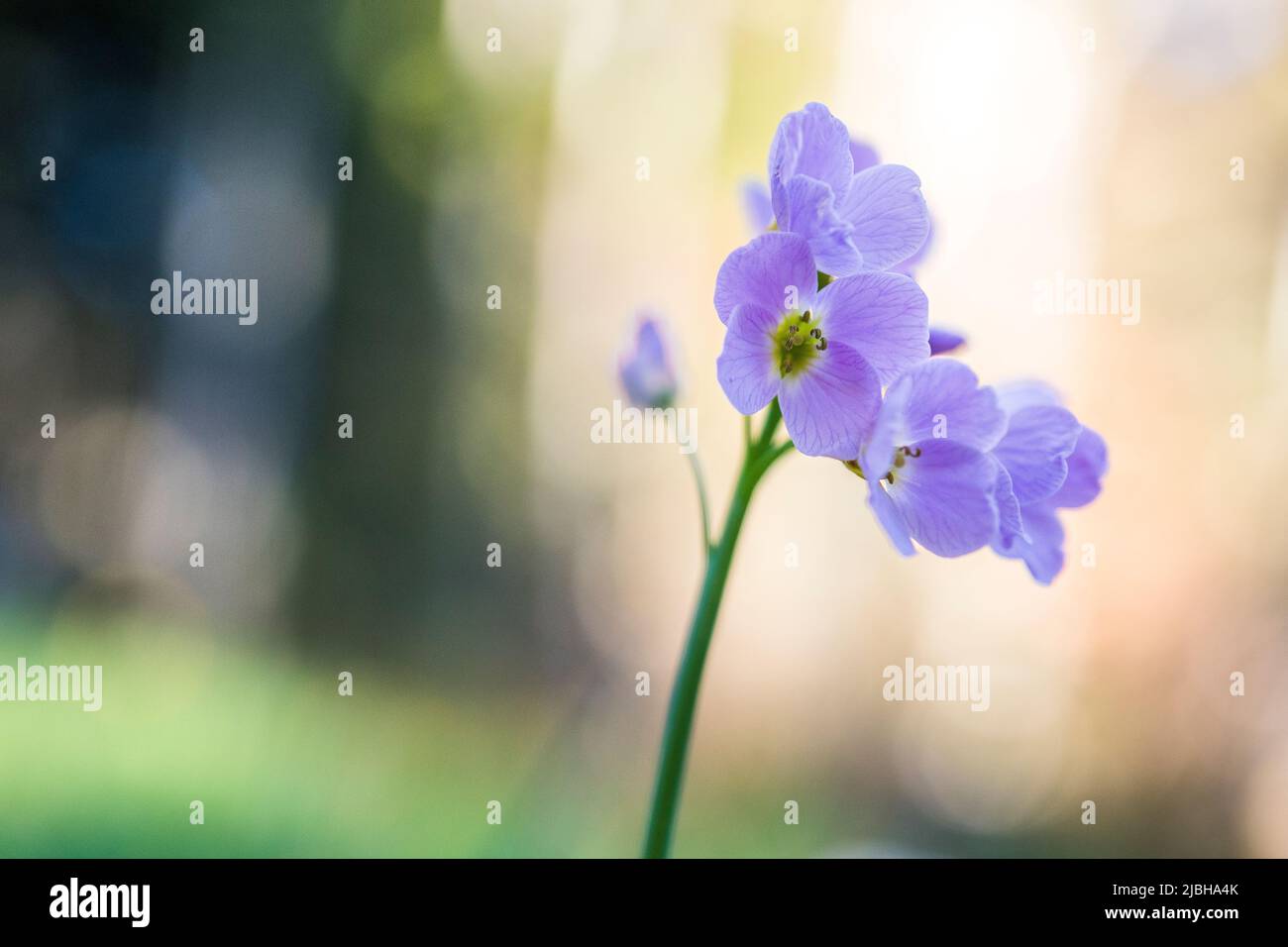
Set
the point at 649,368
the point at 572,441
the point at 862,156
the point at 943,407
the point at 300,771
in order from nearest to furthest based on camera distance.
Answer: the point at 943,407, the point at 862,156, the point at 649,368, the point at 300,771, the point at 572,441

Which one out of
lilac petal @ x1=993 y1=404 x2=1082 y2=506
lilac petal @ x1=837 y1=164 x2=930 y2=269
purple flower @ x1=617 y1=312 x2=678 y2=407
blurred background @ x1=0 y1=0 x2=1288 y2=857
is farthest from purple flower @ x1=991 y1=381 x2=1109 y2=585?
blurred background @ x1=0 y1=0 x2=1288 y2=857

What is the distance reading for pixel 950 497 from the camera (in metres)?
0.50

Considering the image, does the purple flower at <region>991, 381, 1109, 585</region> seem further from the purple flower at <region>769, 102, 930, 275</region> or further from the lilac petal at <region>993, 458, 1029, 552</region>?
the purple flower at <region>769, 102, 930, 275</region>

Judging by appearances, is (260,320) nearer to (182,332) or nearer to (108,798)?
(182,332)

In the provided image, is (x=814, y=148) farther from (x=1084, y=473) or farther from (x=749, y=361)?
(x=1084, y=473)

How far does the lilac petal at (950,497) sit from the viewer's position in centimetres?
49

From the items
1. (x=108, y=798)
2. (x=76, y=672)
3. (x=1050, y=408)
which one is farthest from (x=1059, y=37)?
(x=76, y=672)

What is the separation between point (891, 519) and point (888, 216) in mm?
177

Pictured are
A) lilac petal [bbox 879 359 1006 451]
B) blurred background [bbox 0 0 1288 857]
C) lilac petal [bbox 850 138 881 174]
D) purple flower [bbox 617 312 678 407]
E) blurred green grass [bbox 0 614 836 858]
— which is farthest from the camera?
blurred background [bbox 0 0 1288 857]

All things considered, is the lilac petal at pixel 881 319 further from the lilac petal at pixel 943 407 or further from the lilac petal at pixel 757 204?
the lilac petal at pixel 757 204

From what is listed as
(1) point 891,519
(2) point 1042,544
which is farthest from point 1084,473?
(1) point 891,519

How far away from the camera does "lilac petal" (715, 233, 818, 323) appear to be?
1.65 ft

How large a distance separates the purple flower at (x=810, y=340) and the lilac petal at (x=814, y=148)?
0.04 metres

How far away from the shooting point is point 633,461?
3.33 m
